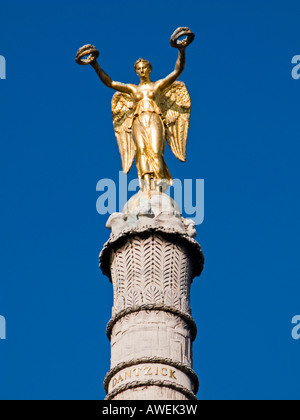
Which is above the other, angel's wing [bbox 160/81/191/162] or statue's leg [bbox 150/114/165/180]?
angel's wing [bbox 160/81/191/162]

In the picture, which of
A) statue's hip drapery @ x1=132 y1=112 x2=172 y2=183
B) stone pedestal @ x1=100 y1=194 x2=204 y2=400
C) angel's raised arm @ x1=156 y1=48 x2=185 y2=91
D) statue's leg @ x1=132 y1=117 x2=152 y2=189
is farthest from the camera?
angel's raised arm @ x1=156 y1=48 x2=185 y2=91

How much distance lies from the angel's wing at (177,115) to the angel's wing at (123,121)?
780 mm

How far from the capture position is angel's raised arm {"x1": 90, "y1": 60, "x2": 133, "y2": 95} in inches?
1148

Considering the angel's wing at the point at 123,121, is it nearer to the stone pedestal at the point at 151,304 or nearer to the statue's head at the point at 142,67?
the statue's head at the point at 142,67

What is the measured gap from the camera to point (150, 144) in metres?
28.5

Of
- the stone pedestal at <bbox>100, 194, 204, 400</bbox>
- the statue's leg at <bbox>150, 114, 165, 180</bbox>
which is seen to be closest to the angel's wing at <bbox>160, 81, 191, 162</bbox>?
the statue's leg at <bbox>150, 114, 165, 180</bbox>

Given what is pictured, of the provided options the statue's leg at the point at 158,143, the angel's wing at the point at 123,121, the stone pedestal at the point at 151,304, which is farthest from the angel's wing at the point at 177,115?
the stone pedestal at the point at 151,304

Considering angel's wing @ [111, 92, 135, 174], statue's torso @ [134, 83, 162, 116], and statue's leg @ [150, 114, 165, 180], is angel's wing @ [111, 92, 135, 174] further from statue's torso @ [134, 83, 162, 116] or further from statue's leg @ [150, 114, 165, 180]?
statue's leg @ [150, 114, 165, 180]

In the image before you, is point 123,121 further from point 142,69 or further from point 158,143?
point 158,143

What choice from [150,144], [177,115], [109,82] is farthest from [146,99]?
[150,144]

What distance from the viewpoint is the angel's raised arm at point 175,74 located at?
28.9 m

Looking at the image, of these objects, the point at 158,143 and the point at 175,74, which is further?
the point at 175,74

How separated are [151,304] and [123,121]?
6120 mm
